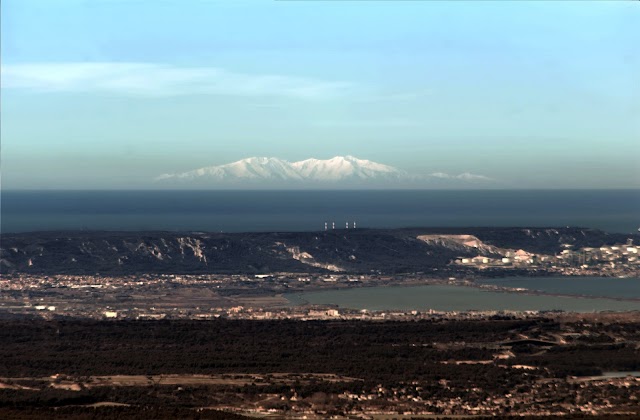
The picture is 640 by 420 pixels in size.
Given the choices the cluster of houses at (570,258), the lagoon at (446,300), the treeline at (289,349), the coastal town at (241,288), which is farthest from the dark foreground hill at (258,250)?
the treeline at (289,349)

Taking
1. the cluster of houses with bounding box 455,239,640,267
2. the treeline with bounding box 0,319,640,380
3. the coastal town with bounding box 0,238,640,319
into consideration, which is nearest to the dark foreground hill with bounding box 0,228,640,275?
the cluster of houses with bounding box 455,239,640,267

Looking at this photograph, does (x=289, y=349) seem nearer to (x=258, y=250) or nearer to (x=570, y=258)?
(x=258, y=250)

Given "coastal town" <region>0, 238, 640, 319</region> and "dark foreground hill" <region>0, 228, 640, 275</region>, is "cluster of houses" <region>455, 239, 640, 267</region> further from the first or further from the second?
"dark foreground hill" <region>0, 228, 640, 275</region>

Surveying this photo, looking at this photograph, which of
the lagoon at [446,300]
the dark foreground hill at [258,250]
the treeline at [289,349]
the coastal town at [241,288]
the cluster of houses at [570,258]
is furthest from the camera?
the cluster of houses at [570,258]

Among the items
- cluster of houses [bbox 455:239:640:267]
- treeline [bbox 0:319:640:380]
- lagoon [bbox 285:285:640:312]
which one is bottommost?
treeline [bbox 0:319:640:380]

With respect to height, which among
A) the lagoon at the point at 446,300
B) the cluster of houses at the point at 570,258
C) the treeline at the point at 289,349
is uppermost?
the cluster of houses at the point at 570,258

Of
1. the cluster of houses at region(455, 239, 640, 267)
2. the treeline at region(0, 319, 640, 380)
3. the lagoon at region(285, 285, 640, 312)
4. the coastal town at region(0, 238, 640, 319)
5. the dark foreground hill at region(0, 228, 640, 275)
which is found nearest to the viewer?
the treeline at region(0, 319, 640, 380)

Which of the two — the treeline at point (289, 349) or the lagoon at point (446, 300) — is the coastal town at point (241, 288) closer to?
the lagoon at point (446, 300)
